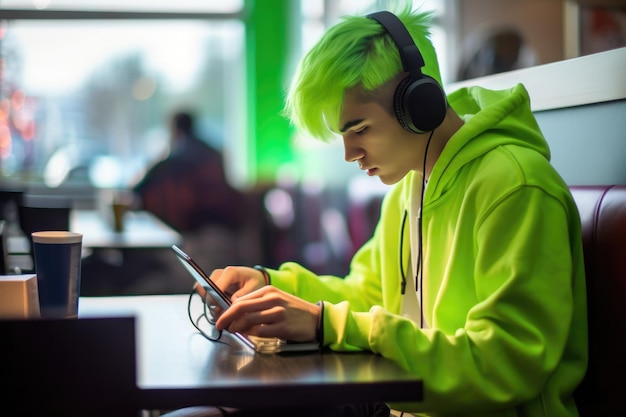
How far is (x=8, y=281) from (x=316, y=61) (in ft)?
2.08

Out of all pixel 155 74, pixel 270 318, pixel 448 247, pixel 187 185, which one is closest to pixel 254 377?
pixel 270 318

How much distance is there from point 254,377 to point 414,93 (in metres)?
0.59

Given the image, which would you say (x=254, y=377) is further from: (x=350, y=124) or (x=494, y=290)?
(x=350, y=124)

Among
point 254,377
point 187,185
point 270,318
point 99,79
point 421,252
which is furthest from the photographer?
point 99,79

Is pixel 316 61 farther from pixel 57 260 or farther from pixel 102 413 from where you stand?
pixel 102 413

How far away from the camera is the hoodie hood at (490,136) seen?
1392 millimetres

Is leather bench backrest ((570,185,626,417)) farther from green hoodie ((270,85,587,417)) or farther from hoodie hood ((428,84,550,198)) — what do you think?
hoodie hood ((428,84,550,198))

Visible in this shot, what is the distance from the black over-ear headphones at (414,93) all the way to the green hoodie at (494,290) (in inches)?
2.8

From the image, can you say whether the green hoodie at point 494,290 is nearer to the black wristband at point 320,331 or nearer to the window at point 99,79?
the black wristband at point 320,331

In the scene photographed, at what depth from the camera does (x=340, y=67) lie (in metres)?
1.34

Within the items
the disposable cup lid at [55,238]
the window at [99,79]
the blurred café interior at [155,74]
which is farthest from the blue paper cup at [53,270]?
the window at [99,79]

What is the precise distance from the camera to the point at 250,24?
731 centimetres

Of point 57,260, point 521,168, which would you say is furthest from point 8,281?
point 521,168

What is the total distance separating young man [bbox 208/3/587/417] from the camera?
1155 millimetres
